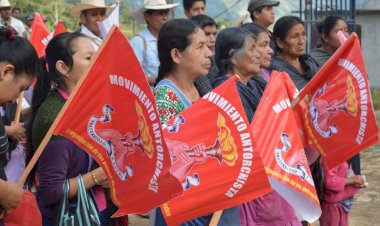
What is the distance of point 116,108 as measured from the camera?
3.38m

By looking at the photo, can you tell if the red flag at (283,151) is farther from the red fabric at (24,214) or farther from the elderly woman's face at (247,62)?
the red fabric at (24,214)

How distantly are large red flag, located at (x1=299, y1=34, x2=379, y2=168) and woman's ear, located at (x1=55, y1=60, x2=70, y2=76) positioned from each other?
145 cm

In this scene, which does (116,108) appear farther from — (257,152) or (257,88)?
(257,88)

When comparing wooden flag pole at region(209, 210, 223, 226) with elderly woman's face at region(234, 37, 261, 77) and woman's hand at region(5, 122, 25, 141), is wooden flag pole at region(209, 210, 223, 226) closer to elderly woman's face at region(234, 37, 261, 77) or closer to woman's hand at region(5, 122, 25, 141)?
elderly woman's face at region(234, 37, 261, 77)

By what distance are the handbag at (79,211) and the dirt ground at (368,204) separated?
307 centimetres

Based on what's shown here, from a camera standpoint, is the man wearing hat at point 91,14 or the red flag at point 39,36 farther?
the man wearing hat at point 91,14

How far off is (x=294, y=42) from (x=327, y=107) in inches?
45.4

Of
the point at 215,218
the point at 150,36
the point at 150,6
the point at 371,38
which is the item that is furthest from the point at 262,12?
the point at 371,38

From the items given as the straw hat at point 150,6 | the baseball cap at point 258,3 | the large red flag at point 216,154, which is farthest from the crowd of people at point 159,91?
the baseball cap at point 258,3

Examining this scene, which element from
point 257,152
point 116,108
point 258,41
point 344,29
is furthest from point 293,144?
point 344,29

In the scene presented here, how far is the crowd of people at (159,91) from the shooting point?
3.32 metres

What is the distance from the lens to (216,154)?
3.77 meters

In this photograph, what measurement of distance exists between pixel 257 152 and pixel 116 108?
0.76 m

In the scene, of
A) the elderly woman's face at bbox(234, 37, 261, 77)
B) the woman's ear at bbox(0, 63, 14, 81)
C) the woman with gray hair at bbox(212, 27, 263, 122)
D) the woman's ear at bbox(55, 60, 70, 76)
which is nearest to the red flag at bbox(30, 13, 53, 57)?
the woman with gray hair at bbox(212, 27, 263, 122)
